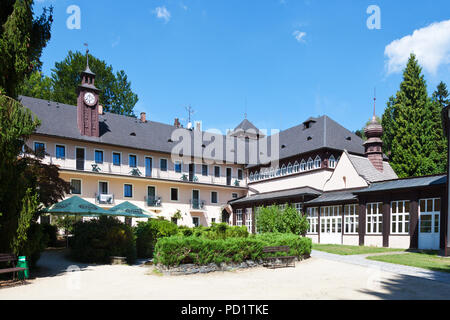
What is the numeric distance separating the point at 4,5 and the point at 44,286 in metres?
9.24

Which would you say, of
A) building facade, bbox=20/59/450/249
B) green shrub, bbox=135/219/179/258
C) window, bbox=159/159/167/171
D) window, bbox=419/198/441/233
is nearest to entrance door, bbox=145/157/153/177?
building facade, bbox=20/59/450/249

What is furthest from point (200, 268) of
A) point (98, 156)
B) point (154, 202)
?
point (154, 202)

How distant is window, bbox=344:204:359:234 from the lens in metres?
26.3

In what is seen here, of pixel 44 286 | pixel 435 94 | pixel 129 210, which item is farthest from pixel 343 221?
pixel 435 94

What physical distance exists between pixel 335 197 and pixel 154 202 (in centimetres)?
1892

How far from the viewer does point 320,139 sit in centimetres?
3634

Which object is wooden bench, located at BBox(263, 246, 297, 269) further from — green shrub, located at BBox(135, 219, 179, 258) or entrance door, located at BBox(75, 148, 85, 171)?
entrance door, located at BBox(75, 148, 85, 171)

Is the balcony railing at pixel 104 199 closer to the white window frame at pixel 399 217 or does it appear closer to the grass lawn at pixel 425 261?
the white window frame at pixel 399 217

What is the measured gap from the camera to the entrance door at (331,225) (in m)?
27.9

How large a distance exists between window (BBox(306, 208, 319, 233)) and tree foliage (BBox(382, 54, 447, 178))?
52.7 ft

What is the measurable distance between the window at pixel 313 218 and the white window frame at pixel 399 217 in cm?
764

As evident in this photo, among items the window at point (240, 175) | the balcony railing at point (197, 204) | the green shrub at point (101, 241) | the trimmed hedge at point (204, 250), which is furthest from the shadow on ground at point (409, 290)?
the window at point (240, 175)

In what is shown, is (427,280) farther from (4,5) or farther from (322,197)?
(322,197)

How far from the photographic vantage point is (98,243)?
1625 centimetres
